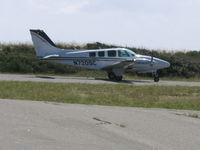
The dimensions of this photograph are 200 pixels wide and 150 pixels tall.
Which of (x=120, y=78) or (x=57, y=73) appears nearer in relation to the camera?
(x=120, y=78)

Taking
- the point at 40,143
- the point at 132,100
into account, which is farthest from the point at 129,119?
the point at 132,100

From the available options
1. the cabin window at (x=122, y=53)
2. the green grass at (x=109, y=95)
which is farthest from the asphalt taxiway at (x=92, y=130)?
the cabin window at (x=122, y=53)

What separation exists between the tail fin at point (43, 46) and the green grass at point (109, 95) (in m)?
9.71

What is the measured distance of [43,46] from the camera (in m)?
35.4

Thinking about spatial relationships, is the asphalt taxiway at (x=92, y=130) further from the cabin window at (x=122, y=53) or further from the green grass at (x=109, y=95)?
the cabin window at (x=122, y=53)

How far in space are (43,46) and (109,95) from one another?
567 inches

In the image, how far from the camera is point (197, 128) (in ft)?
39.0

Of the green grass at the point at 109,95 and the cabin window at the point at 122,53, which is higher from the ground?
the cabin window at the point at 122,53

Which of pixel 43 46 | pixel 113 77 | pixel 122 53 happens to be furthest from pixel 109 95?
pixel 43 46

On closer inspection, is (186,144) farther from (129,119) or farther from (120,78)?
(120,78)

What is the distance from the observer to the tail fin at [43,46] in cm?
3522

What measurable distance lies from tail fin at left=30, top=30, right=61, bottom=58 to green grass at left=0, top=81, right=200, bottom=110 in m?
9.71

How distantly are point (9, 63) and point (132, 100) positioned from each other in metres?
24.7

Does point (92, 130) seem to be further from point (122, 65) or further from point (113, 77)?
point (113, 77)
